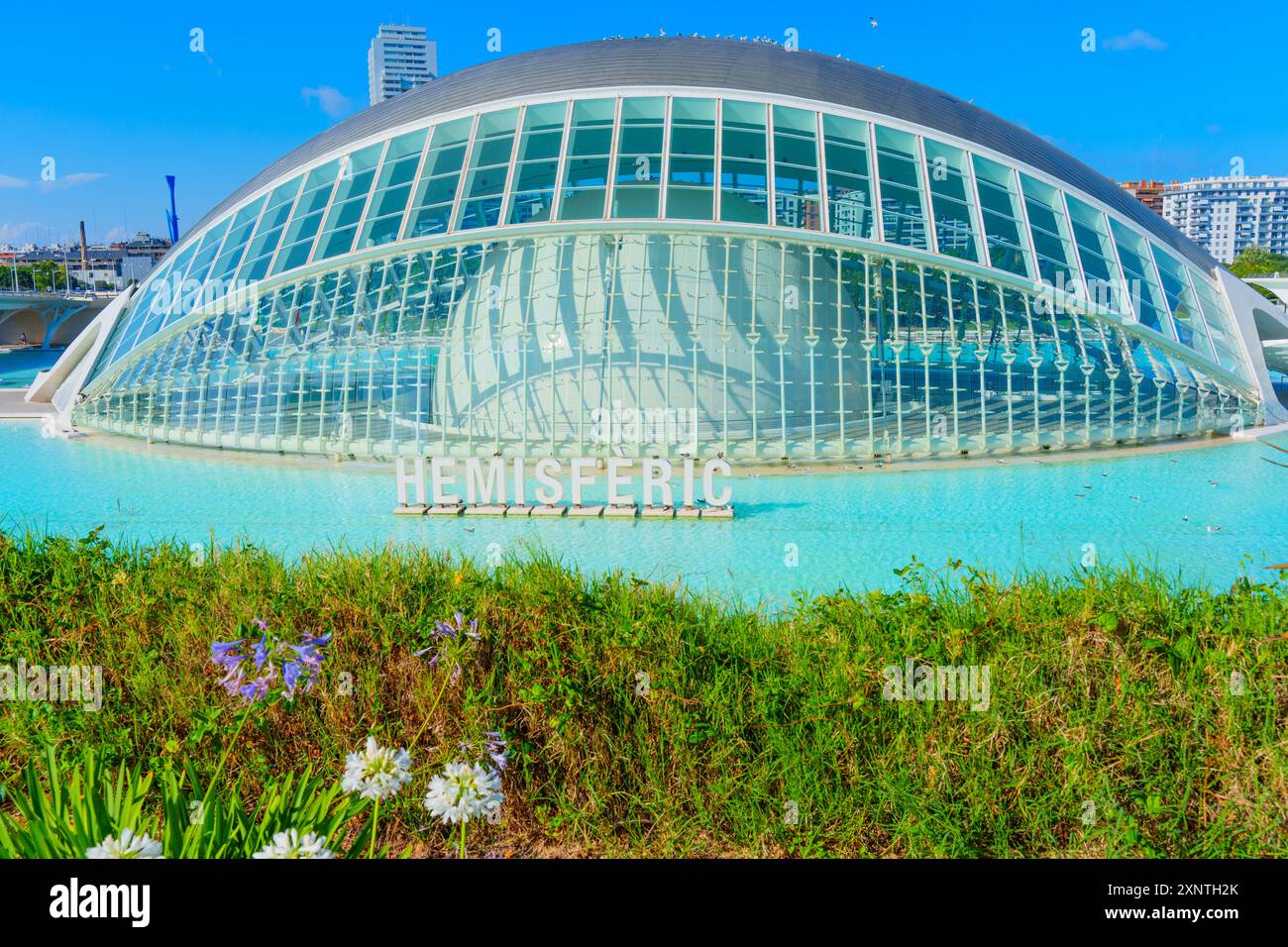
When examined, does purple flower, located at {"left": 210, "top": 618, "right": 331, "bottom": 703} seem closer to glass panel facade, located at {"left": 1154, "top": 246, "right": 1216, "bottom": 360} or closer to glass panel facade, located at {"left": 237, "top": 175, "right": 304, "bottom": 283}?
glass panel facade, located at {"left": 237, "top": 175, "right": 304, "bottom": 283}

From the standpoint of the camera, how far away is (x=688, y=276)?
17328mm

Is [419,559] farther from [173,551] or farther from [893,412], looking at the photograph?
[893,412]

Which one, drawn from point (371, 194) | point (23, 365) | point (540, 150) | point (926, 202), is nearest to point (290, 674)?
point (540, 150)

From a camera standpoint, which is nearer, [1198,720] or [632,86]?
[1198,720]

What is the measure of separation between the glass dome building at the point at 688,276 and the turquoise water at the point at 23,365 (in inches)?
798

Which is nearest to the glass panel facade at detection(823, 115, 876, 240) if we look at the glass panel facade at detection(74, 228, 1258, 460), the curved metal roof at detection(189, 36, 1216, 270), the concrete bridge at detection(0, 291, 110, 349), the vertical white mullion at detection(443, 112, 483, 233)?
the curved metal roof at detection(189, 36, 1216, 270)

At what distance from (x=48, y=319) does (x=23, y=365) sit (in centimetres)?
1313

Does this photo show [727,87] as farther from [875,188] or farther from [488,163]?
[488,163]

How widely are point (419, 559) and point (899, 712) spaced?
157 inches

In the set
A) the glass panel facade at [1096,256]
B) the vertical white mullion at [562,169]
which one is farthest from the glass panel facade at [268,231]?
the glass panel facade at [1096,256]

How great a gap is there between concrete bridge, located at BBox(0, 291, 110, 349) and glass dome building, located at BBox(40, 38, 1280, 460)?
3907cm

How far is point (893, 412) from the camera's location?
63.4 ft

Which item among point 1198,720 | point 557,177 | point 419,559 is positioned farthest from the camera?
point 557,177

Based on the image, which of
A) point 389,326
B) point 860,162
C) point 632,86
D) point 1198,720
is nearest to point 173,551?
point 1198,720
